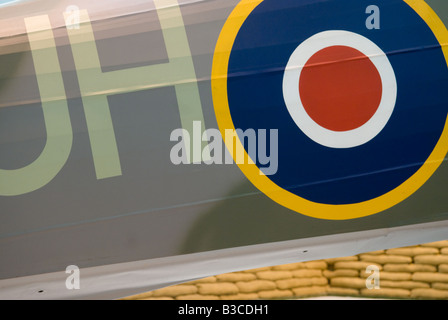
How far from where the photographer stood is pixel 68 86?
6.30 ft

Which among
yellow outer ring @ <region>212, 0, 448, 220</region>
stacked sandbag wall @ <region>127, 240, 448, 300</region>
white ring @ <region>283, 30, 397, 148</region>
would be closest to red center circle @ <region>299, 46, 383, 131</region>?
white ring @ <region>283, 30, 397, 148</region>

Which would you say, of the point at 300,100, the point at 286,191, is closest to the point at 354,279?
the point at 286,191

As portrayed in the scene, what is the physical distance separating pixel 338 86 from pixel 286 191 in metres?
0.46

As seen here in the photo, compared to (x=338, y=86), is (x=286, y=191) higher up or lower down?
lower down

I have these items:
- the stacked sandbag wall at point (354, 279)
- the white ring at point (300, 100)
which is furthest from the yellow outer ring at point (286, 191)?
the stacked sandbag wall at point (354, 279)

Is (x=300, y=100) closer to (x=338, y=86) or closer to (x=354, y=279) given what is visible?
(x=338, y=86)

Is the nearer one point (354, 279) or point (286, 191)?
point (286, 191)

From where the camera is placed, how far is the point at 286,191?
1.95 meters

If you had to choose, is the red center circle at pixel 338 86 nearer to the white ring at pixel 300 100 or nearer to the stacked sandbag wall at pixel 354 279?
the white ring at pixel 300 100

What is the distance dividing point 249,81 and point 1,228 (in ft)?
3.58

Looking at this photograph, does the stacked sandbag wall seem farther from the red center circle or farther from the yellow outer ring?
the red center circle

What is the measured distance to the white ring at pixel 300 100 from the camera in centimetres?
196
